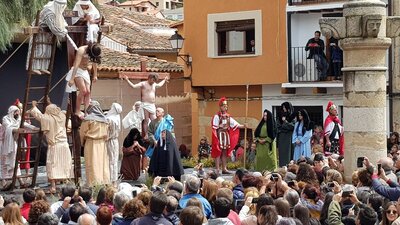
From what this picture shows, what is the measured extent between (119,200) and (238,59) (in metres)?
18.3

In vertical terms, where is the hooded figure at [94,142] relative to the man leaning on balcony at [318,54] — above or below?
below

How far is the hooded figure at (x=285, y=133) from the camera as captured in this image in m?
18.7

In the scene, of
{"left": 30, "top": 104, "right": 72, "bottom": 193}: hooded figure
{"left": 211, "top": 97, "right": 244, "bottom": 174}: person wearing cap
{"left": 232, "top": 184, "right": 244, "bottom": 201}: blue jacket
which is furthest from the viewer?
{"left": 211, "top": 97, "right": 244, "bottom": 174}: person wearing cap

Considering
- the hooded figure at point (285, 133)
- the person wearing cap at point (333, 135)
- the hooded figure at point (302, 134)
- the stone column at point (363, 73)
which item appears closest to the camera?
the stone column at point (363, 73)

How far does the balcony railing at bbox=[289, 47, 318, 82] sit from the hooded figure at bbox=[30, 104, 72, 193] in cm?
1281

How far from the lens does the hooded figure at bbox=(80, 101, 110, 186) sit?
15164 millimetres

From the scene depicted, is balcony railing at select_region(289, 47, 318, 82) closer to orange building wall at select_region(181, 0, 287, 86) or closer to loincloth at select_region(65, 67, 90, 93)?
orange building wall at select_region(181, 0, 287, 86)

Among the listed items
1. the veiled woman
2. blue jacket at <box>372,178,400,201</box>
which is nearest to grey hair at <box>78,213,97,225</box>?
blue jacket at <box>372,178,400,201</box>

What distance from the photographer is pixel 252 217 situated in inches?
357

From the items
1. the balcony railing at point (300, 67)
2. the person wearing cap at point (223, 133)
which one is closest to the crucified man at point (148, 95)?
the person wearing cap at point (223, 133)

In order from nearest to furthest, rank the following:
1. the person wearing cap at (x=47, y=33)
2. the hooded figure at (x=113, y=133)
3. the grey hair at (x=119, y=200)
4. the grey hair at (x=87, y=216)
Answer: the grey hair at (x=87, y=216)
the grey hair at (x=119, y=200)
the person wearing cap at (x=47, y=33)
the hooded figure at (x=113, y=133)

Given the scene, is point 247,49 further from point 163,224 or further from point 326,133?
point 163,224

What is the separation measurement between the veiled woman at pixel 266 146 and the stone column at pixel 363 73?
4.35 m

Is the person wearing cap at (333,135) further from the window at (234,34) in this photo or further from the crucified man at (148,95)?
the window at (234,34)
